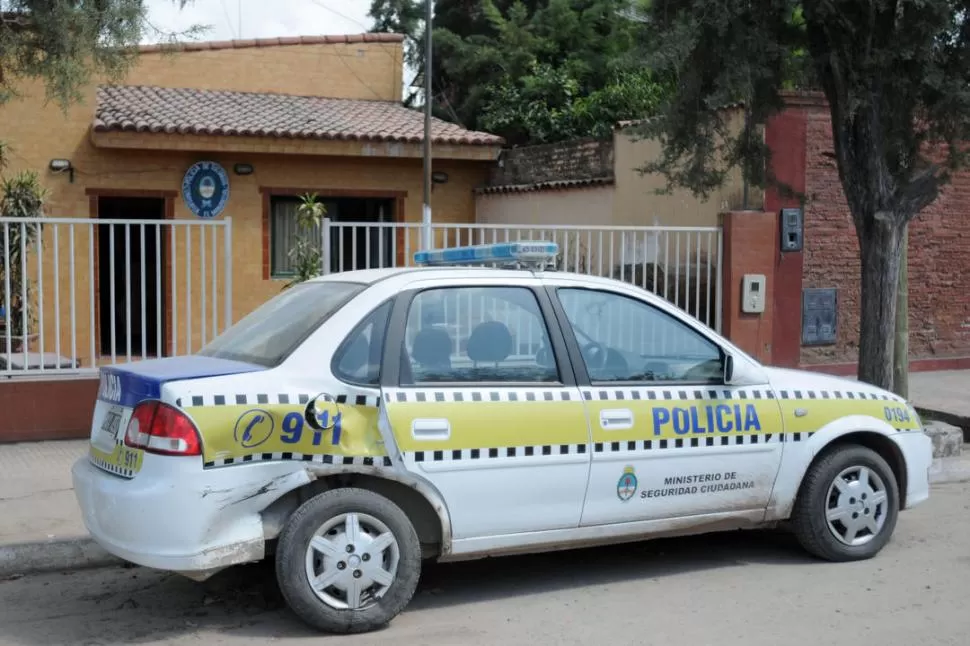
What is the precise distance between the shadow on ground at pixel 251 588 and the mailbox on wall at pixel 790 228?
580 cm

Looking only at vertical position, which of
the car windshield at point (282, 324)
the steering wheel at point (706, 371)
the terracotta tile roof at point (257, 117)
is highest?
the terracotta tile roof at point (257, 117)

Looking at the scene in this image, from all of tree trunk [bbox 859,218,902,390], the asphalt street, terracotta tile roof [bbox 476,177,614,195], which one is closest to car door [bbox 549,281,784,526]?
the asphalt street

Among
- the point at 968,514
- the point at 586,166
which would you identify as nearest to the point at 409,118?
the point at 586,166

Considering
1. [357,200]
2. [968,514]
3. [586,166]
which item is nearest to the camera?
[968,514]

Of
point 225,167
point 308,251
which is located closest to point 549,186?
point 225,167

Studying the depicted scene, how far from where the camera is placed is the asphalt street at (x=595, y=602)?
16.6 feet

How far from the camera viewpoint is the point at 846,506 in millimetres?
6199

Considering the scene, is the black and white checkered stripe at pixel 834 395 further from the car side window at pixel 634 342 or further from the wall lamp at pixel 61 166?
the wall lamp at pixel 61 166

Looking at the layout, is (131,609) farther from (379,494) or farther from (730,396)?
(730,396)

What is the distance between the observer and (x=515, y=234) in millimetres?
11570

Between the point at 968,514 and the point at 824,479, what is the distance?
2.07 meters

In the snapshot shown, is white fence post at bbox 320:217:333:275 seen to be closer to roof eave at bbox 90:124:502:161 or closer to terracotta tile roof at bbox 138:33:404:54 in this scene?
roof eave at bbox 90:124:502:161

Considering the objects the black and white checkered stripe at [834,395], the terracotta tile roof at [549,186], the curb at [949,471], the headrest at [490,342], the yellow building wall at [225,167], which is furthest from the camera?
the yellow building wall at [225,167]

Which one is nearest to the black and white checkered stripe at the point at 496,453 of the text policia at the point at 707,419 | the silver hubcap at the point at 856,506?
the text policia at the point at 707,419
